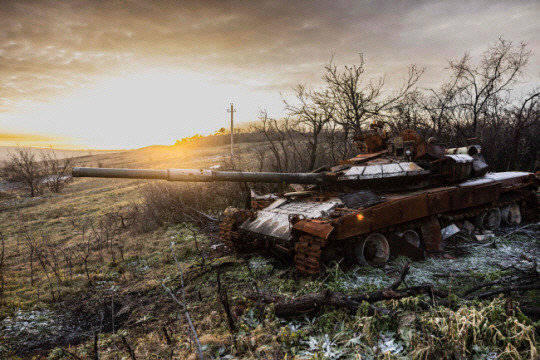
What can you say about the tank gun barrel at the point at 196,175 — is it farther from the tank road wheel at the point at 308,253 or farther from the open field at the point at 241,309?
the open field at the point at 241,309

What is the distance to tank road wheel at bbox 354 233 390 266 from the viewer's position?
6526 millimetres

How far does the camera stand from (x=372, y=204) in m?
6.30

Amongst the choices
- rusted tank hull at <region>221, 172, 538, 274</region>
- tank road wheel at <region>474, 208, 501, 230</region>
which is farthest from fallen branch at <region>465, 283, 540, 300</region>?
tank road wheel at <region>474, 208, 501, 230</region>

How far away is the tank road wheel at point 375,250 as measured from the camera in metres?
6.53

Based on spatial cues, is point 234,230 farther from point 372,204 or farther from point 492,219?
point 492,219

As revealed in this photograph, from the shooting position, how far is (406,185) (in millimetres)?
7633

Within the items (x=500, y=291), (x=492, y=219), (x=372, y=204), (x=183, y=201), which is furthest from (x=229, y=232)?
(x=492, y=219)

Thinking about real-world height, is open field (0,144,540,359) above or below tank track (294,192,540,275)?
below

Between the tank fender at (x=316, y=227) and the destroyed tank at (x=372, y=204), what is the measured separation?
0.02 meters

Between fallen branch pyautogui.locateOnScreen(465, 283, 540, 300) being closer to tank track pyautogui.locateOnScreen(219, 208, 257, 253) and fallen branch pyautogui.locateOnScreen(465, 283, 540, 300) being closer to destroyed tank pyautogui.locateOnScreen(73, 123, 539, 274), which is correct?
destroyed tank pyautogui.locateOnScreen(73, 123, 539, 274)

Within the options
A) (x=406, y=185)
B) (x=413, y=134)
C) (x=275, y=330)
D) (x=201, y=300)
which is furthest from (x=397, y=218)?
(x=201, y=300)

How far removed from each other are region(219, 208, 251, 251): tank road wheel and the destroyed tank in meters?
0.02

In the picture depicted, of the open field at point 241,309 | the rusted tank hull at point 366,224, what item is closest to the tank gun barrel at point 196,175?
the rusted tank hull at point 366,224

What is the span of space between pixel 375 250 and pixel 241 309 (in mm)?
3276
